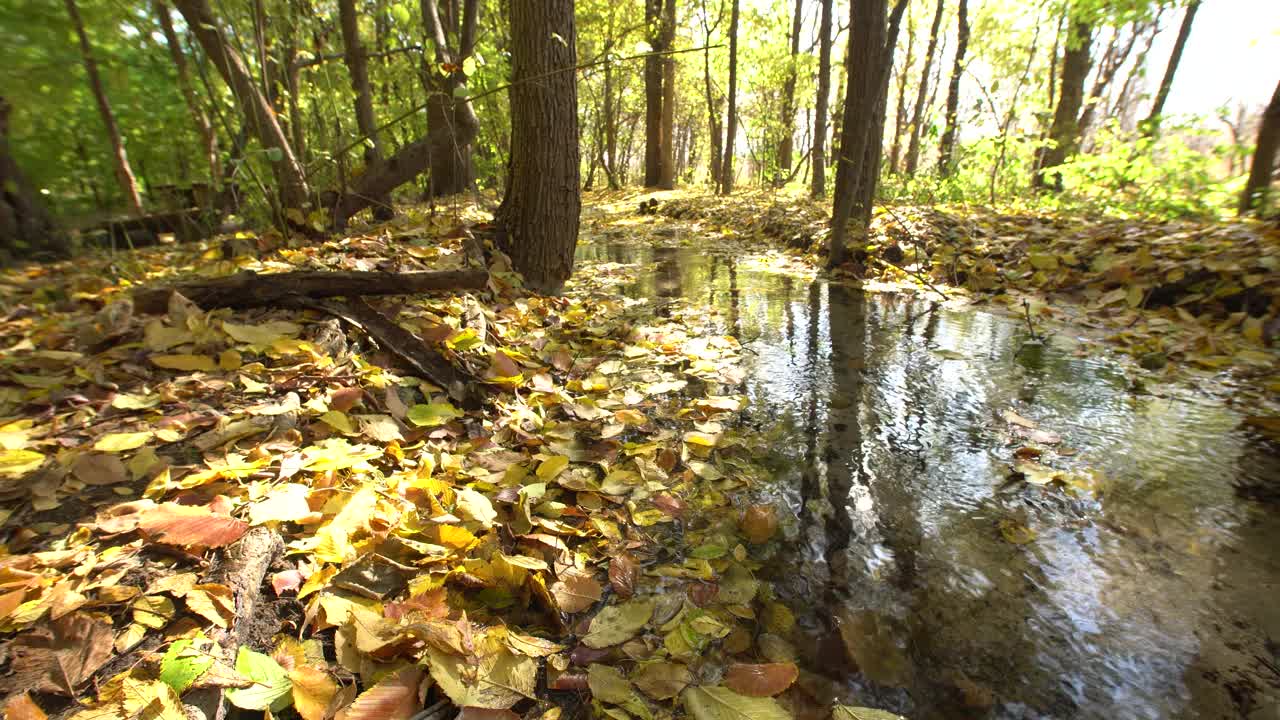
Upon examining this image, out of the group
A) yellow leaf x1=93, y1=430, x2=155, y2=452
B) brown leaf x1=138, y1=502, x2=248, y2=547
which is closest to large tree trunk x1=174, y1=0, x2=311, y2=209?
yellow leaf x1=93, y1=430, x2=155, y2=452

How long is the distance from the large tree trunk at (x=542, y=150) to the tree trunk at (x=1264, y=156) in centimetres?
533

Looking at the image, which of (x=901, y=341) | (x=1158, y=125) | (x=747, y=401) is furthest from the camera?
(x=1158, y=125)

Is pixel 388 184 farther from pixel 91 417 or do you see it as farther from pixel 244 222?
pixel 91 417

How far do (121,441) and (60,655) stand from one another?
0.78 metres

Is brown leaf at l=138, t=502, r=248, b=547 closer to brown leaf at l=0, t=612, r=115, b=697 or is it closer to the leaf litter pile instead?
the leaf litter pile

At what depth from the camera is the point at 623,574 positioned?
1.35 m

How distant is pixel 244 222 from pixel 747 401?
15.2 feet

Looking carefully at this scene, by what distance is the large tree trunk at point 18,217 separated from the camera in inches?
174

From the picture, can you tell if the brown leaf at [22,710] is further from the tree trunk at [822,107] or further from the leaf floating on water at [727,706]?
the tree trunk at [822,107]

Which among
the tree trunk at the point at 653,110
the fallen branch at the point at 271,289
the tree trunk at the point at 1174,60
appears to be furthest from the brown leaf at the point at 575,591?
the tree trunk at the point at 653,110

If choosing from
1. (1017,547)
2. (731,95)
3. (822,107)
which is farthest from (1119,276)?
(731,95)

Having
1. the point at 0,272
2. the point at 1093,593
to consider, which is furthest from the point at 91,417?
the point at 0,272

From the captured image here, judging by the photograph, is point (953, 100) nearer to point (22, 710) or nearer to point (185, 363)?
point (185, 363)

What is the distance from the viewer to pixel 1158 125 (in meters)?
6.00
